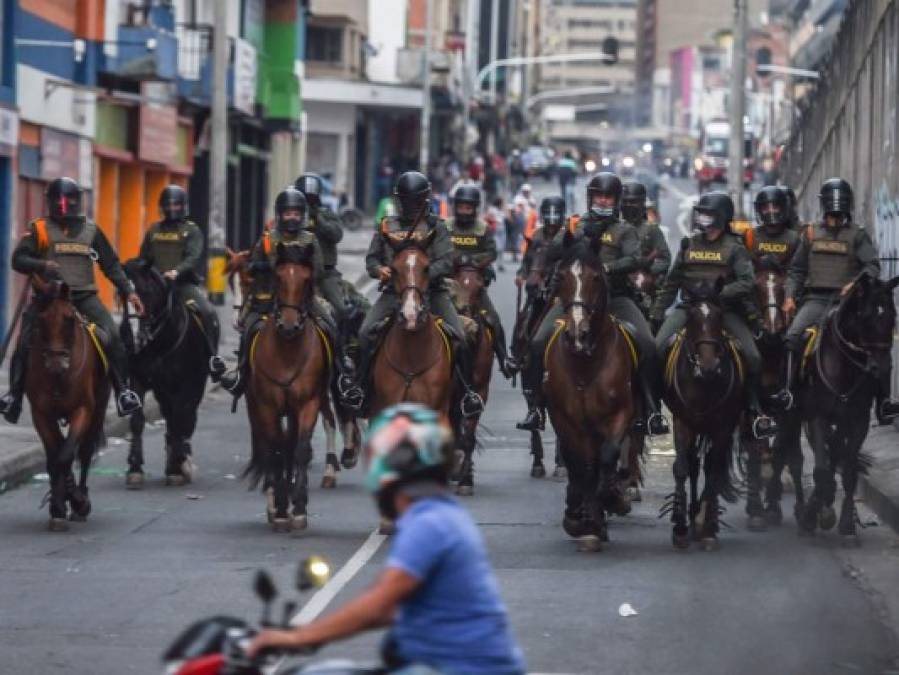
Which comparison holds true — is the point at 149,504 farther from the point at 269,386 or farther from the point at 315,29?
the point at 315,29

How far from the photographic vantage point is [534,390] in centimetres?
1731

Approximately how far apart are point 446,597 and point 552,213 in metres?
14.8

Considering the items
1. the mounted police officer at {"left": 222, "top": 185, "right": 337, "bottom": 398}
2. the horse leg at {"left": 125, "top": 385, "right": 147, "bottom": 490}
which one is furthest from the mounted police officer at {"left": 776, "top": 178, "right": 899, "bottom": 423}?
the horse leg at {"left": 125, "top": 385, "right": 147, "bottom": 490}

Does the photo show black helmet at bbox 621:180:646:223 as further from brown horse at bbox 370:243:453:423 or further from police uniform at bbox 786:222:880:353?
brown horse at bbox 370:243:453:423

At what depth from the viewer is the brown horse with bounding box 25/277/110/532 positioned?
16.7m

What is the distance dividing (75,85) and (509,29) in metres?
114

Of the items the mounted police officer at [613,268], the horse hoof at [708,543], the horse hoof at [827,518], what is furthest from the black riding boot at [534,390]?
the horse hoof at [827,518]

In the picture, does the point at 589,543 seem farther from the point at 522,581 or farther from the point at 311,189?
the point at 311,189

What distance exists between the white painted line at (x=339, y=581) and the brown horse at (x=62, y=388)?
227 centimetres

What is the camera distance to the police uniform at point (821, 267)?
57.2ft

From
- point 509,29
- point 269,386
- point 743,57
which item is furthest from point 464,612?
point 509,29

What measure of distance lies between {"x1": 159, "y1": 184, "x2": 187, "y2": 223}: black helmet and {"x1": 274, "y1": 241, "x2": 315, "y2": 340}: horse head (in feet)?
11.6

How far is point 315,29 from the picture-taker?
77562mm

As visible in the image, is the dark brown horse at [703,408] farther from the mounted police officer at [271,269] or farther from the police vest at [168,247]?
the police vest at [168,247]
